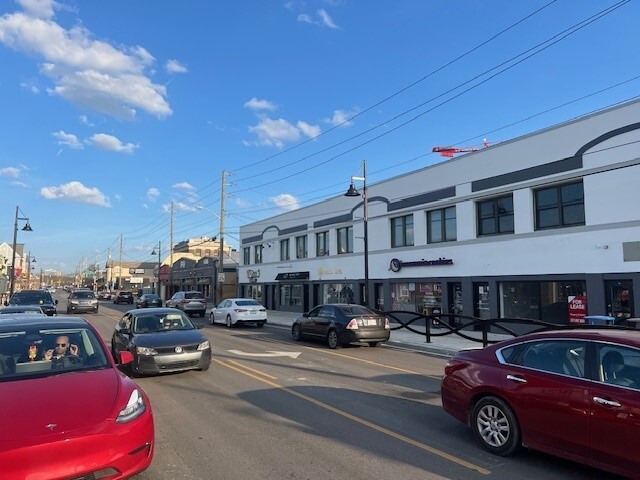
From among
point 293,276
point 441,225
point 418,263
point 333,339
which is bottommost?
point 333,339

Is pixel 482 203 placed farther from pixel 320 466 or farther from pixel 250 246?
pixel 250 246

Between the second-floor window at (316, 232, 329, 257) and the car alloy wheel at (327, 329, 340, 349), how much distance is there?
16.9m

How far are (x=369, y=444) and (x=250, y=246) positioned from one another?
39.4 meters

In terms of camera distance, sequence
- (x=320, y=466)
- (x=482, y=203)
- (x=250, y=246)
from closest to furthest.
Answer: (x=320, y=466), (x=482, y=203), (x=250, y=246)

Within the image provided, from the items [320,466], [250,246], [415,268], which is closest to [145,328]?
[320,466]

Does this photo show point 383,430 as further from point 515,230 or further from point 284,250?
point 284,250

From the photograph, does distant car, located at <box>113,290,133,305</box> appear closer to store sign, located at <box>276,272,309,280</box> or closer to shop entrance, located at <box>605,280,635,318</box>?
store sign, located at <box>276,272,309,280</box>

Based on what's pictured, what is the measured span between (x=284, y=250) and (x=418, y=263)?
16715 millimetres

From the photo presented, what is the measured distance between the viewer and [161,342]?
9.92 metres

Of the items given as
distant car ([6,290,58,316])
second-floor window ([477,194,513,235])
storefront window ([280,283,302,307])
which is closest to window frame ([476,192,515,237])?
second-floor window ([477,194,513,235])

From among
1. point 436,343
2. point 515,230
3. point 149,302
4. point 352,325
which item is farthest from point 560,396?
point 149,302

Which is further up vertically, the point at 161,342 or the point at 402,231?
the point at 402,231

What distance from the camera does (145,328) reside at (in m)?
11.0

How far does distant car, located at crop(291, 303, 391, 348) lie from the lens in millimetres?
15586
